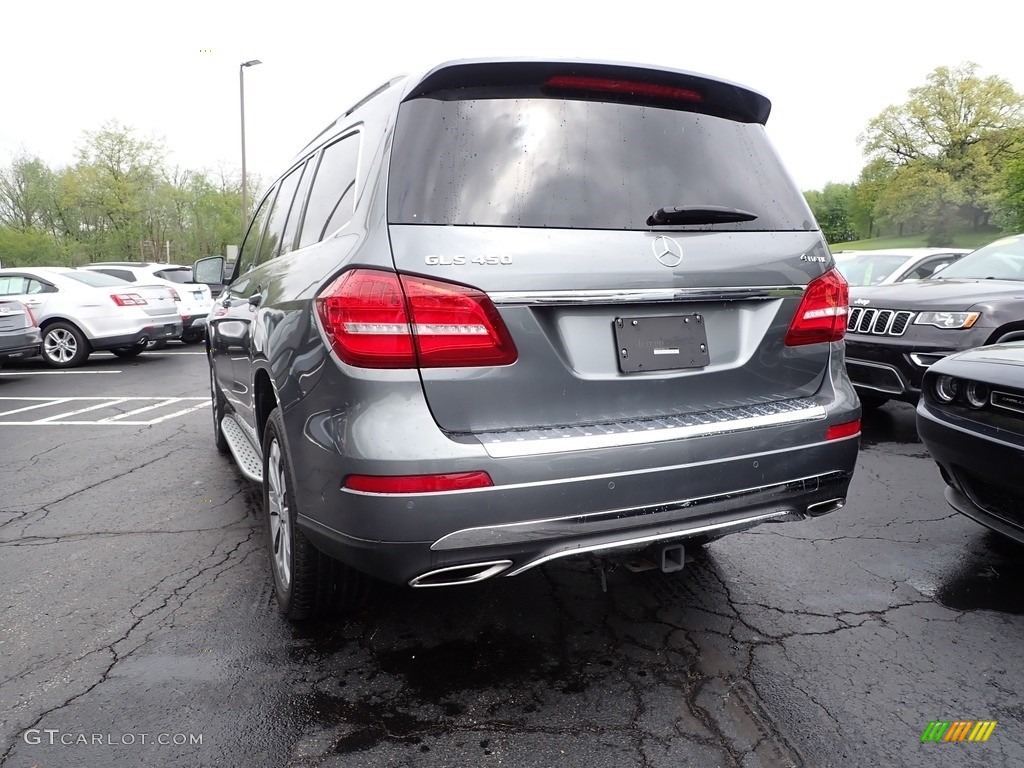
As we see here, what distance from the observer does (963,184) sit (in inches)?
2552

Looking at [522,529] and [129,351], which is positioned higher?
[522,529]

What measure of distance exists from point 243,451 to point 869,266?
834 centimetres

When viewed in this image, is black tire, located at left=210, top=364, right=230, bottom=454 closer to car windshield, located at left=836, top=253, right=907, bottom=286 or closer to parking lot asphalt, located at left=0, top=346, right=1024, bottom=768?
parking lot asphalt, located at left=0, top=346, right=1024, bottom=768

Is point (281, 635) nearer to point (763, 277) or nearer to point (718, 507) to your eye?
point (718, 507)

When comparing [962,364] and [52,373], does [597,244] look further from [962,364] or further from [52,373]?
[52,373]

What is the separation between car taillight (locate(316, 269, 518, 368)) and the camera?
198 cm

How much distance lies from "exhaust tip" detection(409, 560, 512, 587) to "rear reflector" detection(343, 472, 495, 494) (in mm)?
237

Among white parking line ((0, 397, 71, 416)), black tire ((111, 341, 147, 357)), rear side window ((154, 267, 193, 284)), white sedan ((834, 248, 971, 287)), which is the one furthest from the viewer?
rear side window ((154, 267, 193, 284))

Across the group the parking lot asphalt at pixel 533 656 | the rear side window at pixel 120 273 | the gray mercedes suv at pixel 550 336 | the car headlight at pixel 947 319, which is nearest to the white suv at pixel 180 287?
the rear side window at pixel 120 273

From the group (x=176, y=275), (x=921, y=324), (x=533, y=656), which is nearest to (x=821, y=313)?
(x=533, y=656)

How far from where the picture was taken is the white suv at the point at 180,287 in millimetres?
13406

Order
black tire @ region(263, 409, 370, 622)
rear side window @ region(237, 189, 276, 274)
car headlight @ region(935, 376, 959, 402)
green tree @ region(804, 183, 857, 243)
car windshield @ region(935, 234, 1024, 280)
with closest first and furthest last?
black tire @ region(263, 409, 370, 622) < car headlight @ region(935, 376, 959, 402) < rear side window @ region(237, 189, 276, 274) < car windshield @ region(935, 234, 1024, 280) < green tree @ region(804, 183, 857, 243)

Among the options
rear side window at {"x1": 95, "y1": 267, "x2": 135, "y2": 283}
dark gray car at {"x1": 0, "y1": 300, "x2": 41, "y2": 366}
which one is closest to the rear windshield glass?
dark gray car at {"x1": 0, "y1": 300, "x2": 41, "y2": 366}

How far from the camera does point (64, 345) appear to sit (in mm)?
11758
